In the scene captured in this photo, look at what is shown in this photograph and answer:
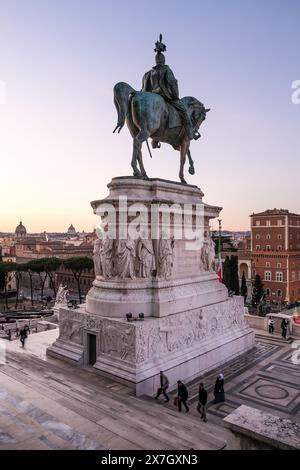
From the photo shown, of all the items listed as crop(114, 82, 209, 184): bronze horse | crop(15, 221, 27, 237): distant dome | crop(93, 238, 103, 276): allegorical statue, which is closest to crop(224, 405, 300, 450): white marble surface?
crop(93, 238, 103, 276): allegorical statue

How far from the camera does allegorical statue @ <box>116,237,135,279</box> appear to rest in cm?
1212

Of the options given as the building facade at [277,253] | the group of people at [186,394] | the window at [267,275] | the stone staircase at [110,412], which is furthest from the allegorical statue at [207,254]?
the window at [267,275]

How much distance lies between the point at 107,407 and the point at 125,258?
4929 mm

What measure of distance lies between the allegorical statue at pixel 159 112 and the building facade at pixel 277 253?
40.5m

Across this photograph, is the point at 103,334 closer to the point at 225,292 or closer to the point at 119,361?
the point at 119,361

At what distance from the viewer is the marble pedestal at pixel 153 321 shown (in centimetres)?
1102

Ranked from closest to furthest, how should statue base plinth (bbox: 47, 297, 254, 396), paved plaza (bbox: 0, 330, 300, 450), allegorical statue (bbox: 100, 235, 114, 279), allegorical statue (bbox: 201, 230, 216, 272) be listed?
paved plaza (bbox: 0, 330, 300, 450), statue base plinth (bbox: 47, 297, 254, 396), allegorical statue (bbox: 100, 235, 114, 279), allegorical statue (bbox: 201, 230, 216, 272)

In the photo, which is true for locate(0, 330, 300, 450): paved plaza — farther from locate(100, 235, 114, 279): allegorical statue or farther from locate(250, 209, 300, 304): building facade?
locate(250, 209, 300, 304): building facade

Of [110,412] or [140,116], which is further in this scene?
[140,116]

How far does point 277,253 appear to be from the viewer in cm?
5238

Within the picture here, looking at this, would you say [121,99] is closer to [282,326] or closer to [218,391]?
[218,391]

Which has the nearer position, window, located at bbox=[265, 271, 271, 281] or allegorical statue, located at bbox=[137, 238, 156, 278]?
allegorical statue, located at bbox=[137, 238, 156, 278]

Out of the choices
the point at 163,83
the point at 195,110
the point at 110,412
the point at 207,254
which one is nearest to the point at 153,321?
the point at 110,412

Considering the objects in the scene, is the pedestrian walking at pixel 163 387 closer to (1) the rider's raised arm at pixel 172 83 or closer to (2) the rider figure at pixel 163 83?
(2) the rider figure at pixel 163 83
